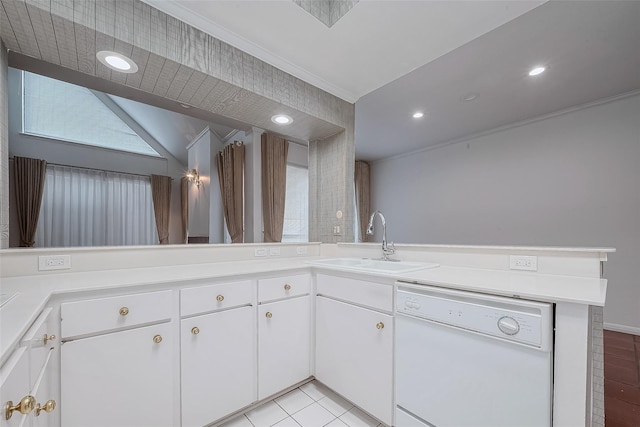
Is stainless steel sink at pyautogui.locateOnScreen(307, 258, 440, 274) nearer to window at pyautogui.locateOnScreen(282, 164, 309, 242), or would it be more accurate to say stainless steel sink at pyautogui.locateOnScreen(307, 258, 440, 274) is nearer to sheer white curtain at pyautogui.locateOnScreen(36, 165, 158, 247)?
window at pyautogui.locateOnScreen(282, 164, 309, 242)

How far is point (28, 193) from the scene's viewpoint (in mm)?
1538

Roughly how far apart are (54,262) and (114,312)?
0.63m

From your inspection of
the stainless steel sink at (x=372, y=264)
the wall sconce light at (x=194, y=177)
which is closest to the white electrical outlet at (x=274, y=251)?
the stainless steel sink at (x=372, y=264)

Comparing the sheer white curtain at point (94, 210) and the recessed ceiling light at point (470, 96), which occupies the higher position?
the recessed ceiling light at point (470, 96)

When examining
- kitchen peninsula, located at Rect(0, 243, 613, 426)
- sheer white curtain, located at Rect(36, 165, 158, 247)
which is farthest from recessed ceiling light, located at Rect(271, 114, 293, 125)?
kitchen peninsula, located at Rect(0, 243, 613, 426)

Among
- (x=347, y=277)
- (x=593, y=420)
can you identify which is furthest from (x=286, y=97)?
(x=593, y=420)

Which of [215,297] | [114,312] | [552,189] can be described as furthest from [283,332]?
[552,189]

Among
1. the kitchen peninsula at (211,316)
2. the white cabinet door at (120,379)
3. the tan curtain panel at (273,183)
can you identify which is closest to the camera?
the kitchen peninsula at (211,316)

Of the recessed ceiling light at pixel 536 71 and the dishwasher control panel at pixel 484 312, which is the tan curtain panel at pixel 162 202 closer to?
the dishwasher control panel at pixel 484 312

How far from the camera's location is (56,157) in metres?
1.64

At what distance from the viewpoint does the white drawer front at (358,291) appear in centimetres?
137

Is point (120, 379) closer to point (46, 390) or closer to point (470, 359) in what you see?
point (46, 390)

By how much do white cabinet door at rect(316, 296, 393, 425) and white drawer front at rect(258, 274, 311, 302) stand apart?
0.14 metres

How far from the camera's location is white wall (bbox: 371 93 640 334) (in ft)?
9.11
